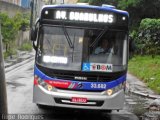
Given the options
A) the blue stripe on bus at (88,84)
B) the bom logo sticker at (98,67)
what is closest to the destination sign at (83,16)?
the bom logo sticker at (98,67)

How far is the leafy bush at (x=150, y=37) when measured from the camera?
91.8ft

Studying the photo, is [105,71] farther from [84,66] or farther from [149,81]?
[149,81]

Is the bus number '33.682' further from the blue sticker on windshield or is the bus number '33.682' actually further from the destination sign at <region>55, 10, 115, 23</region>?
the destination sign at <region>55, 10, 115, 23</region>

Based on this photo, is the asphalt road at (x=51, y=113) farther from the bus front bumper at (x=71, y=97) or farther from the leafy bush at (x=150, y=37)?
the leafy bush at (x=150, y=37)

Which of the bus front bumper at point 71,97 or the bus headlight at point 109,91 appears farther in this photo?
the bus headlight at point 109,91

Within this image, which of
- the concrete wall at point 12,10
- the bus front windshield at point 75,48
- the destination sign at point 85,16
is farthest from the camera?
the concrete wall at point 12,10

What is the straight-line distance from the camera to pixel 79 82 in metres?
10.2

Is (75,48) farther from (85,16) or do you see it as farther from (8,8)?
(8,8)

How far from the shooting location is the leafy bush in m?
28.0

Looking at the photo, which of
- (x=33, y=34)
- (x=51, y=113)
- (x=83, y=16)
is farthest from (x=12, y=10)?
(x=83, y=16)

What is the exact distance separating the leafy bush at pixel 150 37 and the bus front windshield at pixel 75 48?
17.6 m

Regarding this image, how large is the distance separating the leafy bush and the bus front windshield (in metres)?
17.6

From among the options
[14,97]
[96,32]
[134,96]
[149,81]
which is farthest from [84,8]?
[149,81]

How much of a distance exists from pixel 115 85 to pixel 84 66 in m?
0.92
